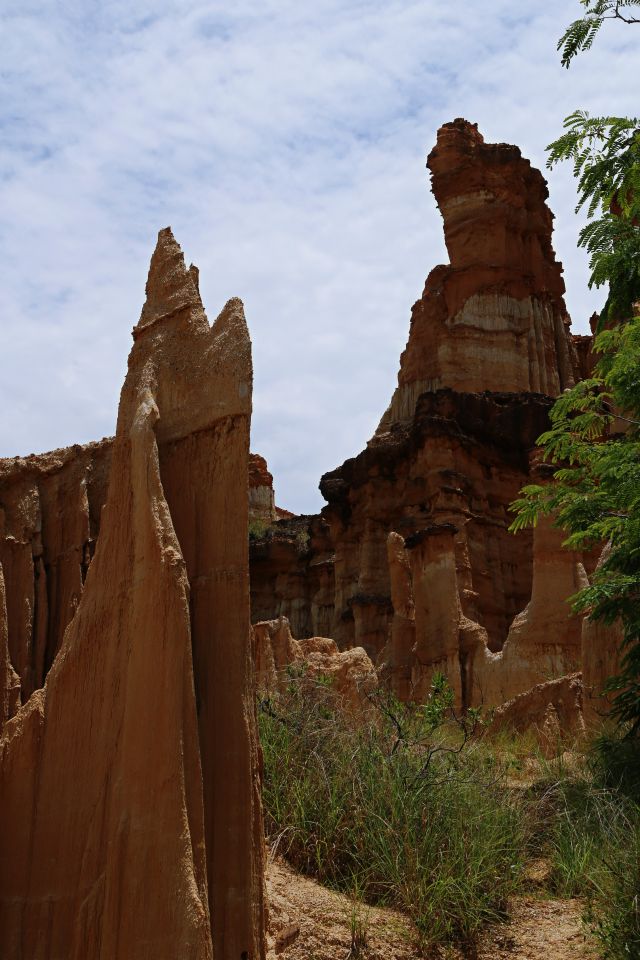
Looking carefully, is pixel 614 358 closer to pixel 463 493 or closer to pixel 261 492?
pixel 463 493

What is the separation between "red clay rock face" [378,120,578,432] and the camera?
1698 inches

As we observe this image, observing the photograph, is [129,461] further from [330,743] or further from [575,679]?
[575,679]

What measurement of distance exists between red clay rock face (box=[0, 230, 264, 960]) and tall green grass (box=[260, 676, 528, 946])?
1.84 meters

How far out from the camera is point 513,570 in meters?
33.2

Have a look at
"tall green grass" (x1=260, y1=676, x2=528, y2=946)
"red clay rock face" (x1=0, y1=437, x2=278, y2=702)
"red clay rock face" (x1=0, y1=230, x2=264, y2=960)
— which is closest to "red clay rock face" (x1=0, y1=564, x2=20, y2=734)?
"red clay rock face" (x1=0, y1=437, x2=278, y2=702)

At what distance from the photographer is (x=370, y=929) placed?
7.42m

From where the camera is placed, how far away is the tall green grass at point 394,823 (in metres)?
7.86

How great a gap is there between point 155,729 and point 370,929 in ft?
8.20

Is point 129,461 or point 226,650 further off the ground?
point 129,461

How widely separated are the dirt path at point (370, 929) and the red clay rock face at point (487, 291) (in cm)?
3502

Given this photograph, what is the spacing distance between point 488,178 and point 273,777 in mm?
39574

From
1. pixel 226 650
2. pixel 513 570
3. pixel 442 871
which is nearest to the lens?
pixel 226 650

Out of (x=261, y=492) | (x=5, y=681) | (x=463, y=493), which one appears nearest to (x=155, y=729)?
(x=5, y=681)

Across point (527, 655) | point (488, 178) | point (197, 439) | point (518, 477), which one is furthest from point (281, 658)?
point (488, 178)
